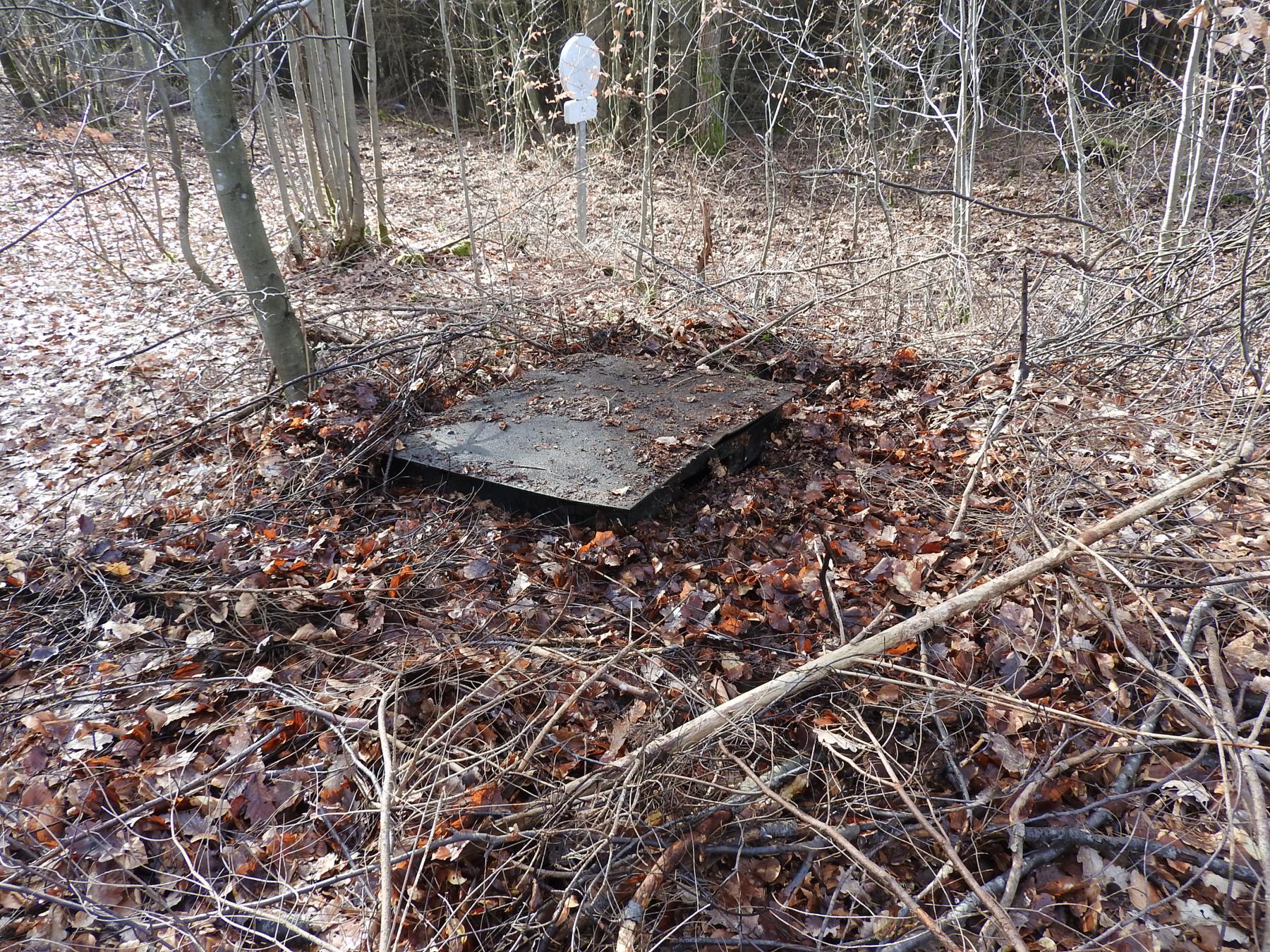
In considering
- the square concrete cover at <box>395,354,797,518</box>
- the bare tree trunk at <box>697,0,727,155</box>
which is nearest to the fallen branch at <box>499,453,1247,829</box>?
the square concrete cover at <box>395,354,797,518</box>

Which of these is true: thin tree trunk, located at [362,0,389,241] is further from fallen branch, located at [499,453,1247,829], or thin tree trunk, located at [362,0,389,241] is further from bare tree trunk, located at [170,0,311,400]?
fallen branch, located at [499,453,1247,829]

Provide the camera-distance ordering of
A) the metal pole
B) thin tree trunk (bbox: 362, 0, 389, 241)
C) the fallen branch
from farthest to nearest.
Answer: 1. thin tree trunk (bbox: 362, 0, 389, 241)
2. the metal pole
3. the fallen branch

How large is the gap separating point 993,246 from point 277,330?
7687 mm

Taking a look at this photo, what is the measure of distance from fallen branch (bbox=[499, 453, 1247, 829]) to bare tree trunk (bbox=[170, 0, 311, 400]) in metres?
3.26

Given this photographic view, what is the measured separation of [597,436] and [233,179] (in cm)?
239

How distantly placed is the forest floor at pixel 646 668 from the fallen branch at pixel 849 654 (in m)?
0.05

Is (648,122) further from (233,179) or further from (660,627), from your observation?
(660,627)

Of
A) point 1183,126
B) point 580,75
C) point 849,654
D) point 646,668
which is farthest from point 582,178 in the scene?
point 849,654

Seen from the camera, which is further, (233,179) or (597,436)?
(597,436)

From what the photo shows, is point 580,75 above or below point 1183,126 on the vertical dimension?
above

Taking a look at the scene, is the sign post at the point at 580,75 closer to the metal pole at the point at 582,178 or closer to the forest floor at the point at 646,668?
the metal pole at the point at 582,178

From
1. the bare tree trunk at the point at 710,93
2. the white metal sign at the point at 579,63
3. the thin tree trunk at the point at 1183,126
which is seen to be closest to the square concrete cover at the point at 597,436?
the thin tree trunk at the point at 1183,126

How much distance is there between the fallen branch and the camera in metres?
2.31

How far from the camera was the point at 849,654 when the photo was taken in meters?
2.59
